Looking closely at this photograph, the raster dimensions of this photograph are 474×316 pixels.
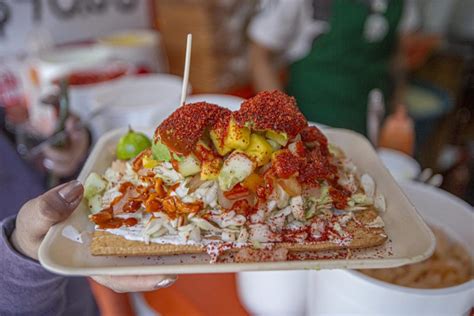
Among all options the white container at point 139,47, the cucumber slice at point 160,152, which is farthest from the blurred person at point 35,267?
the white container at point 139,47

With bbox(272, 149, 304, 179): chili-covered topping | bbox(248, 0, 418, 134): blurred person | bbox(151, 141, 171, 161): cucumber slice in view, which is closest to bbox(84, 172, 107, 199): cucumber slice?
bbox(151, 141, 171, 161): cucumber slice

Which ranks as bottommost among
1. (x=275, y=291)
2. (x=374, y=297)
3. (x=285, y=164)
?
(x=275, y=291)

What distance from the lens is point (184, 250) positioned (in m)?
0.85

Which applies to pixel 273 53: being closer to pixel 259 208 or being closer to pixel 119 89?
pixel 119 89

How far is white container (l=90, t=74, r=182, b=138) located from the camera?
177 cm

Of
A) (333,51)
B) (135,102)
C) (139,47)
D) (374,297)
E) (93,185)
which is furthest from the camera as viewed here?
(139,47)

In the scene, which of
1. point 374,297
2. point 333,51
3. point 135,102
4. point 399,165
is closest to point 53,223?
point 374,297

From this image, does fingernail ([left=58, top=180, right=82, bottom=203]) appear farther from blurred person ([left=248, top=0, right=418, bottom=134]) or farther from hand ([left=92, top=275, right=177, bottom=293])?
blurred person ([left=248, top=0, right=418, bottom=134])

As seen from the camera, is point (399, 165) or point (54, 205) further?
point (399, 165)

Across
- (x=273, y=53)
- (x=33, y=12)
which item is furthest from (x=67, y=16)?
(x=273, y=53)

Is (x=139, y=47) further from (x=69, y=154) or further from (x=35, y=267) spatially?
(x=35, y=267)

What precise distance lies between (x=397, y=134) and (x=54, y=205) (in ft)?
3.85

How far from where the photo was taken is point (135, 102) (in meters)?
1.91

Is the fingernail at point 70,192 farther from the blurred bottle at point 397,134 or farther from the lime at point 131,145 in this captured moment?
the blurred bottle at point 397,134
